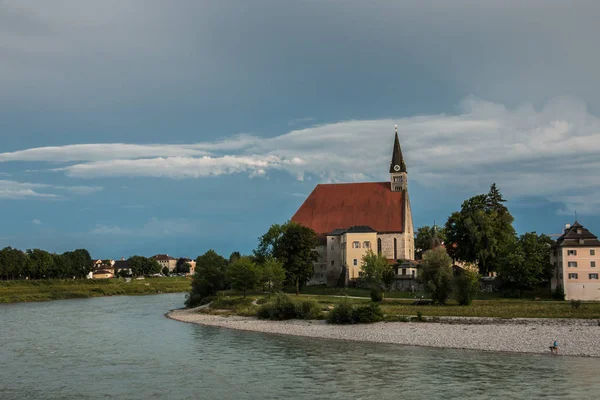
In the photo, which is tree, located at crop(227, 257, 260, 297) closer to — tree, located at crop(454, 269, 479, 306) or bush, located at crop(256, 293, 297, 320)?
bush, located at crop(256, 293, 297, 320)

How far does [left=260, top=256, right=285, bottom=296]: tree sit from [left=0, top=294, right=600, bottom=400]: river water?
2145cm

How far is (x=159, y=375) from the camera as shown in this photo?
3216cm

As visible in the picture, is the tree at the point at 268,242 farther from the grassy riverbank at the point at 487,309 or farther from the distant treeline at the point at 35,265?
the distant treeline at the point at 35,265

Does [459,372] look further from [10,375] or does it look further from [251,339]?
[10,375]

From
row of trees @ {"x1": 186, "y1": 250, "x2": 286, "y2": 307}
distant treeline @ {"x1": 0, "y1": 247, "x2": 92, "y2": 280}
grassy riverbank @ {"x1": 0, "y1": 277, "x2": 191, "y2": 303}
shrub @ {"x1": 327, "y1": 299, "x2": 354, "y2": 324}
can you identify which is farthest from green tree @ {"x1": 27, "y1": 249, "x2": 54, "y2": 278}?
shrub @ {"x1": 327, "y1": 299, "x2": 354, "y2": 324}

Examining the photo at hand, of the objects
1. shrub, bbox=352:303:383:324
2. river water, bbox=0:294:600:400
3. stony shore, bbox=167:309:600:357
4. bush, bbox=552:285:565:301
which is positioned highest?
bush, bbox=552:285:565:301

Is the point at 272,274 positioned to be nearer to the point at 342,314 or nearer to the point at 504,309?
the point at 342,314

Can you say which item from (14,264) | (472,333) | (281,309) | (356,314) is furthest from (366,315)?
(14,264)

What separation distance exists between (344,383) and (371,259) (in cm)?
4683

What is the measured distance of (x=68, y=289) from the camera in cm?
11038

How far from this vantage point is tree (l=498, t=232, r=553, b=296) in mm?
65062

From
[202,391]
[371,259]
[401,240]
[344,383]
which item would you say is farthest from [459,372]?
[401,240]

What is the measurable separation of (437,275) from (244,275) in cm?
2256

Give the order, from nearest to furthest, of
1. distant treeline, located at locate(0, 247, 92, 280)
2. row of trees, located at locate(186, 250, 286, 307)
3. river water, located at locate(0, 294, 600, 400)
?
1. river water, located at locate(0, 294, 600, 400)
2. row of trees, located at locate(186, 250, 286, 307)
3. distant treeline, located at locate(0, 247, 92, 280)
